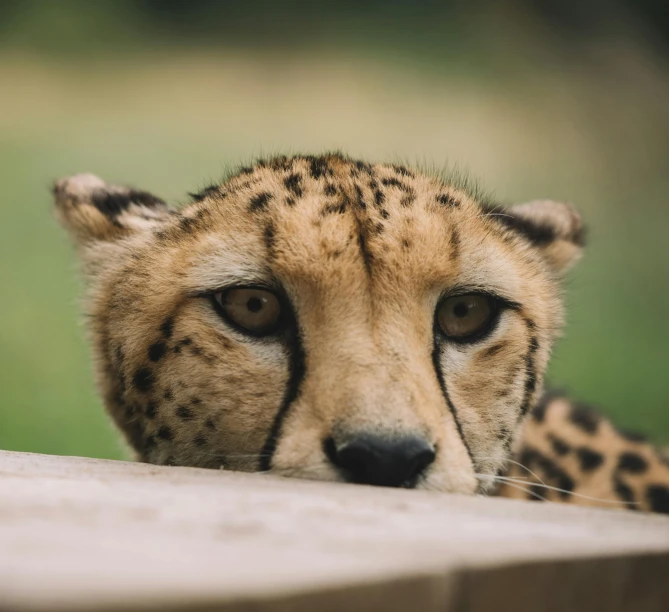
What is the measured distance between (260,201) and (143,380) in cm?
35

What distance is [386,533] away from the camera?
666 millimetres

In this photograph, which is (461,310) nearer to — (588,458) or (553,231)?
(553,231)

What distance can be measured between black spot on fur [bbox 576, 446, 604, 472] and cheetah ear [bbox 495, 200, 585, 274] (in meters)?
0.41

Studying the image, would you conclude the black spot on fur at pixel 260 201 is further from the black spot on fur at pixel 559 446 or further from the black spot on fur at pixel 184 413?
the black spot on fur at pixel 559 446

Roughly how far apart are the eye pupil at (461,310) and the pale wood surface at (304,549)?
502 mm

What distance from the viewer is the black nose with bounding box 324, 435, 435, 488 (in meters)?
1.04

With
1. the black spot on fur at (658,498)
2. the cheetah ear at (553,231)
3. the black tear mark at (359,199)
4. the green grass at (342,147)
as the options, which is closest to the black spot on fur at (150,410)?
the black tear mark at (359,199)

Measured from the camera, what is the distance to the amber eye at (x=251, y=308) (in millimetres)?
1316

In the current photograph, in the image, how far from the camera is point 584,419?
2076mm

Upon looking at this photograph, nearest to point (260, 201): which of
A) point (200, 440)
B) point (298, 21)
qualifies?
point (200, 440)

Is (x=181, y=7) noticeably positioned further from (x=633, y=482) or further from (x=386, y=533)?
(x=386, y=533)

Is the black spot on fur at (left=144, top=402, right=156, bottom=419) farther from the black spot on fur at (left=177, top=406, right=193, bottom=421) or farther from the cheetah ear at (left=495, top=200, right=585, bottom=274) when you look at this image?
the cheetah ear at (left=495, top=200, right=585, bottom=274)

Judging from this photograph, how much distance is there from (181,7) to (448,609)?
4.14 m

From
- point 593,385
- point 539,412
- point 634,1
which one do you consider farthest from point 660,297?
point 539,412
